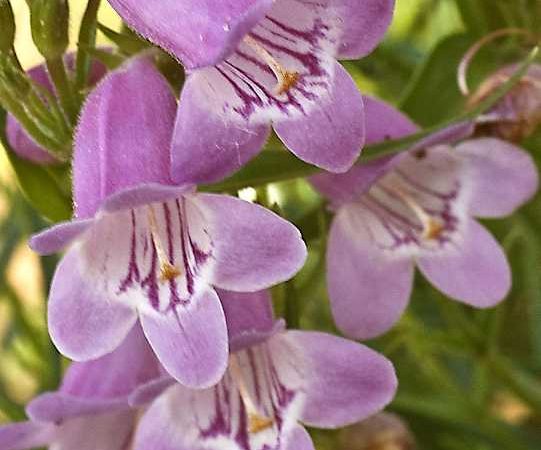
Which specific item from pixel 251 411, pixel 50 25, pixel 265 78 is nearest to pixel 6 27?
pixel 50 25

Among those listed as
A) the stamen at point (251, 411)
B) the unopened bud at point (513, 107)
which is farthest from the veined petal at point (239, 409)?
the unopened bud at point (513, 107)

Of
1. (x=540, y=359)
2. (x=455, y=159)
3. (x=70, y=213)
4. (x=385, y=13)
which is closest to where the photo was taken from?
(x=385, y=13)

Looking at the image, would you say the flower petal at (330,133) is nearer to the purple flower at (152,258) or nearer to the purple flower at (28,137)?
the purple flower at (152,258)

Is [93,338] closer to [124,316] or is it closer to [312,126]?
[124,316]

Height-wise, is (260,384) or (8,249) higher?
(260,384)

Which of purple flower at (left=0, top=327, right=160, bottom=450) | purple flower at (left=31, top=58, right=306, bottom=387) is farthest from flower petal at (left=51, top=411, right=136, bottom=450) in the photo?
purple flower at (left=31, top=58, right=306, bottom=387)

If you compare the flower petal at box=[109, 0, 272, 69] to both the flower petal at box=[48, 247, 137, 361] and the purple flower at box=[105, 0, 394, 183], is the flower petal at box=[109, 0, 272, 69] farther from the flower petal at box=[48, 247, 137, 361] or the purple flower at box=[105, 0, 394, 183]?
the flower petal at box=[48, 247, 137, 361]

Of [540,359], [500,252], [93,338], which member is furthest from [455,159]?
[93,338]
